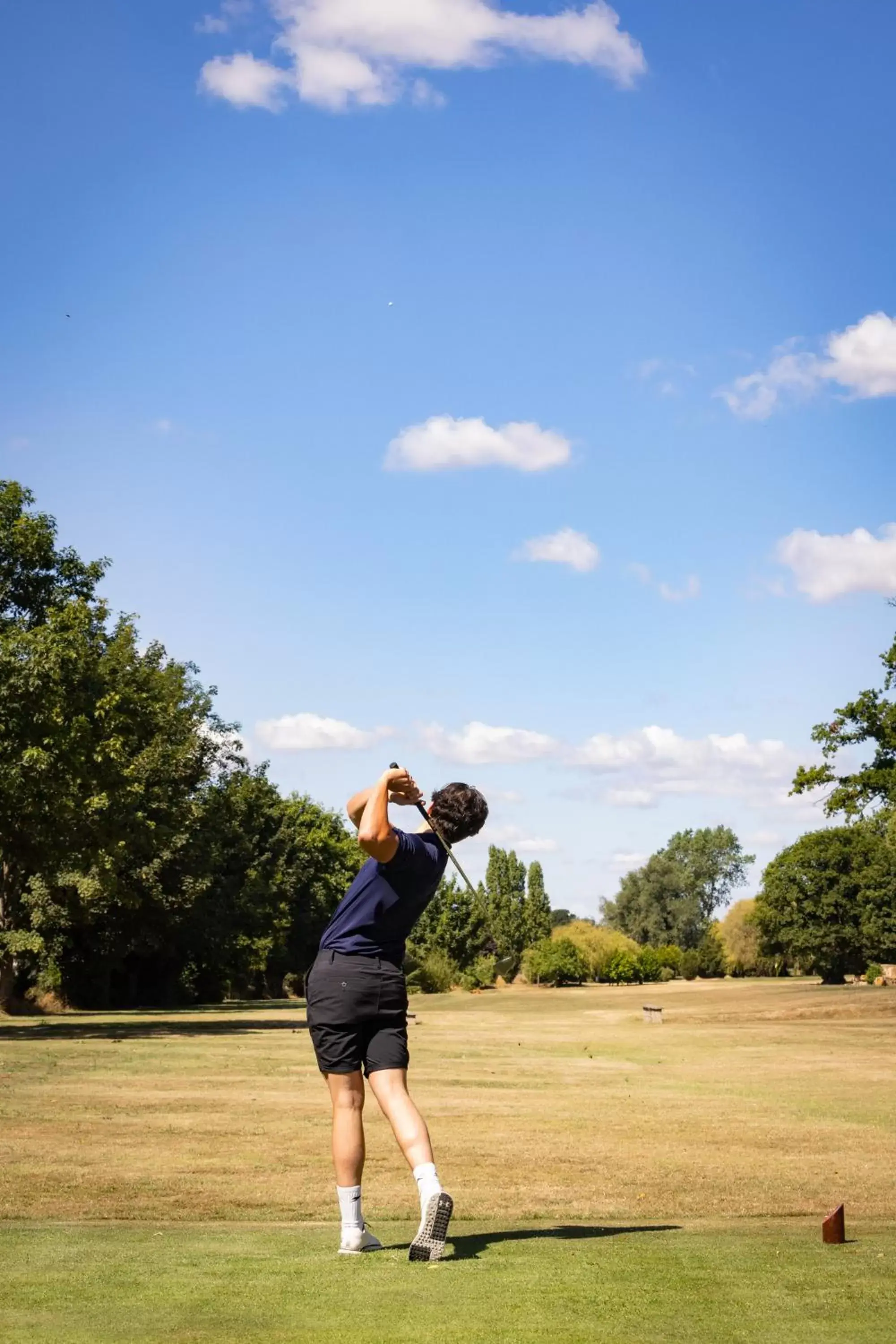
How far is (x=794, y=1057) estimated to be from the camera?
3041 cm

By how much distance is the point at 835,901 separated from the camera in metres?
77.3

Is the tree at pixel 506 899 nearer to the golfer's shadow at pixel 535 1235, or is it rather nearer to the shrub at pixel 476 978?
the shrub at pixel 476 978

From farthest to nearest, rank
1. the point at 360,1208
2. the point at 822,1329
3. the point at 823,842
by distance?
the point at 823,842 → the point at 360,1208 → the point at 822,1329

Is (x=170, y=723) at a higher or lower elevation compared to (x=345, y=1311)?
higher

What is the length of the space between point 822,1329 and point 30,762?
30748 mm

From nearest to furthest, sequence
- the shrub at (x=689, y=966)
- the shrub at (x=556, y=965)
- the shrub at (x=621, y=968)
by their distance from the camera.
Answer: the shrub at (x=556, y=965) → the shrub at (x=621, y=968) → the shrub at (x=689, y=966)

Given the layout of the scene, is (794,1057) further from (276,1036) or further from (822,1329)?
(822,1329)

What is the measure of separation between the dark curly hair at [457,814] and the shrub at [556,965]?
85065mm

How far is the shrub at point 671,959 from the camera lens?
342 feet

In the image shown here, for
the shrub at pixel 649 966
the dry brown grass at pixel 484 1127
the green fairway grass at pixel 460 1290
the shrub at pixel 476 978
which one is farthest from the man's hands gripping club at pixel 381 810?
the shrub at pixel 649 966

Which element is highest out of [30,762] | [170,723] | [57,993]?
[170,723]

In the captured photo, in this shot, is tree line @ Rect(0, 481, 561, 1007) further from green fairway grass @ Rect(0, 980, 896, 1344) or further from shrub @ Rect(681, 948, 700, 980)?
shrub @ Rect(681, 948, 700, 980)

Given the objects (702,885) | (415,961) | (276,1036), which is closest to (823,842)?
(415,961)

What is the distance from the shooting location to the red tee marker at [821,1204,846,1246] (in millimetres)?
7332
